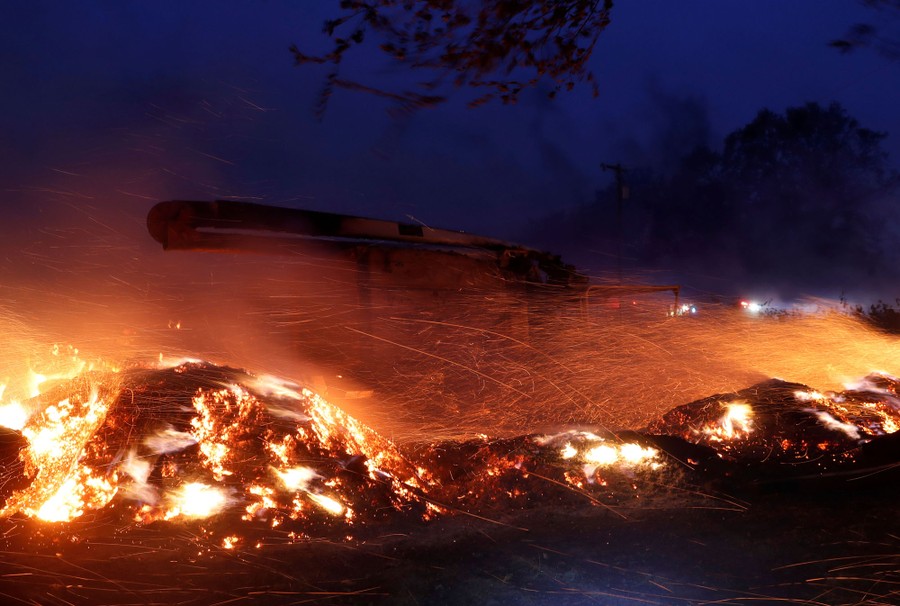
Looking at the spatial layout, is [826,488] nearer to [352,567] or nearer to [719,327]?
[352,567]

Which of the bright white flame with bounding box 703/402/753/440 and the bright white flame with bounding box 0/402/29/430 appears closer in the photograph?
the bright white flame with bounding box 0/402/29/430

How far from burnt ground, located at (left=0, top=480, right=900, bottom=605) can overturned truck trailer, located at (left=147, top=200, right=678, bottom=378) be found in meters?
3.58

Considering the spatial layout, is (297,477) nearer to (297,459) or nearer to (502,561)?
(297,459)

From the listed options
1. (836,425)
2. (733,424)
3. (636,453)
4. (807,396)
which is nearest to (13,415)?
(636,453)

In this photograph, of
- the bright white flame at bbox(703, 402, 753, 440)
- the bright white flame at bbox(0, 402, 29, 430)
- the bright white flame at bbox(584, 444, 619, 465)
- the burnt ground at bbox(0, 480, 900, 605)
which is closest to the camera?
the burnt ground at bbox(0, 480, 900, 605)

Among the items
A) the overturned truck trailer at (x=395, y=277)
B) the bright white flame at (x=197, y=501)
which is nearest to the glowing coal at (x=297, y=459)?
the bright white flame at (x=197, y=501)

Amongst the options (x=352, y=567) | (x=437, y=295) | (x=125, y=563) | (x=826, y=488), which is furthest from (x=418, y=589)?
(x=437, y=295)

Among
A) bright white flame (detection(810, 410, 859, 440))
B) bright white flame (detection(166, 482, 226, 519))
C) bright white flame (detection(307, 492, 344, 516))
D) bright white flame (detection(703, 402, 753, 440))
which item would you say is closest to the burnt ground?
bright white flame (detection(166, 482, 226, 519))

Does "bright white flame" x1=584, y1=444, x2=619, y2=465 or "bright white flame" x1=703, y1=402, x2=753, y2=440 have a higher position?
"bright white flame" x1=703, y1=402, x2=753, y2=440

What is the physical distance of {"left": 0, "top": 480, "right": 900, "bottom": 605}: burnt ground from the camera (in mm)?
3559

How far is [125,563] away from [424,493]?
228cm

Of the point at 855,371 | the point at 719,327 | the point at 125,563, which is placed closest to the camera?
the point at 125,563

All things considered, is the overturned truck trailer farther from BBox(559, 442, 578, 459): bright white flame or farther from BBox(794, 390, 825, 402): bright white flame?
BBox(794, 390, 825, 402): bright white flame

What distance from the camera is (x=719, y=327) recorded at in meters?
11.8
